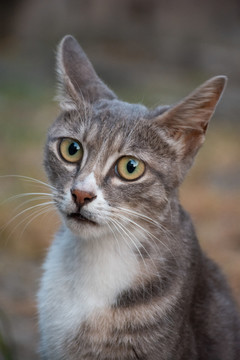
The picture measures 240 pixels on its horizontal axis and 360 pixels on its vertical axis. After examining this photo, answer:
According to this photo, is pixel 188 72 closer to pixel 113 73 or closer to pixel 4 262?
pixel 113 73

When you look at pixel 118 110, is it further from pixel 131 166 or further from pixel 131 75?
pixel 131 75

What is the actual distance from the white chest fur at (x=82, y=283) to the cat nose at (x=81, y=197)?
14.0 inches

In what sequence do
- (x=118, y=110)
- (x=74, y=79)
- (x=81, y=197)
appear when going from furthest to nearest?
(x=74, y=79) → (x=118, y=110) → (x=81, y=197)

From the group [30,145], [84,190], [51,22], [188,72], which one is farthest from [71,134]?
[51,22]

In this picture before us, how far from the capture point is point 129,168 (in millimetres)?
3254

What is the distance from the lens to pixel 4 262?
5477 mm

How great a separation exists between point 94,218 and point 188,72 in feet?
28.8

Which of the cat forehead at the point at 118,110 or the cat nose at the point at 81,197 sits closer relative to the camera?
the cat nose at the point at 81,197

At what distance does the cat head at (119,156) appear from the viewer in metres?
3.13

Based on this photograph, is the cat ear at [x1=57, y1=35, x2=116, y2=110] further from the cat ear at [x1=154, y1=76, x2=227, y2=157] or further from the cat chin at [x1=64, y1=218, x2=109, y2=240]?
the cat chin at [x1=64, y1=218, x2=109, y2=240]

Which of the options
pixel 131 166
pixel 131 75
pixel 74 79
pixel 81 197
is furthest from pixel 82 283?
pixel 131 75

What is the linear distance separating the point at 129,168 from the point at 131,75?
26.1 feet

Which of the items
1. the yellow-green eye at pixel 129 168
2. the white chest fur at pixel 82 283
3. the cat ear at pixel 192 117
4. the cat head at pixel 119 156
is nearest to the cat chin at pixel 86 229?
the cat head at pixel 119 156

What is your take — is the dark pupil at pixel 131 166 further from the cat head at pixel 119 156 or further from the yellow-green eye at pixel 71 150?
the yellow-green eye at pixel 71 150
